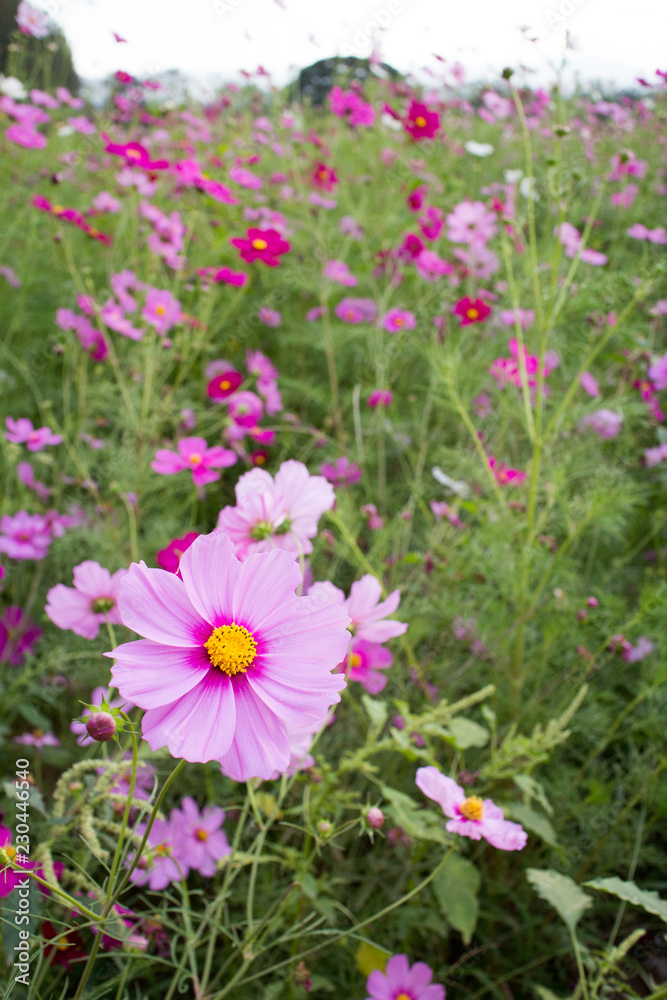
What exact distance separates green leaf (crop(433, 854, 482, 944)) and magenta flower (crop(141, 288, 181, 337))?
101 centimetres

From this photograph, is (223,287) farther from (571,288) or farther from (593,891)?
(593,891)

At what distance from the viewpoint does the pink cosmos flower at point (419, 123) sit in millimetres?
1627

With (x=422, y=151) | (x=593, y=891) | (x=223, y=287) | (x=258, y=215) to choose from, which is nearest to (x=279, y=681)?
(x=593, y=891)

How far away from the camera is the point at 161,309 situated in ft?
4.55

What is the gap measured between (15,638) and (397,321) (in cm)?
118

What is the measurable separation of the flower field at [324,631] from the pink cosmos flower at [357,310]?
0.01 metres

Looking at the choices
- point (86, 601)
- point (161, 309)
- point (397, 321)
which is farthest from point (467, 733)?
point (397, 321)

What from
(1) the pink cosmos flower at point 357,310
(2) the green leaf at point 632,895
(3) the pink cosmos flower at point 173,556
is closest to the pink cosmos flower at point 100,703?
(3) the pink cosmos flower at point 173,556

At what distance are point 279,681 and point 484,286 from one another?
2029 mm

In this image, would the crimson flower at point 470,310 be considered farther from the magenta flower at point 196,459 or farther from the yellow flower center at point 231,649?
the yellow flower center at point 231,649

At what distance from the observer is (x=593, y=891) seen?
40.2 inches

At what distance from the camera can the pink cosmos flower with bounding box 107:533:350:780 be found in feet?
1.20

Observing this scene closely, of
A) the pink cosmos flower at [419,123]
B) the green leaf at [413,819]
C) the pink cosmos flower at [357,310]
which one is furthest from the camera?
the pink cosmos flower at [357,310]

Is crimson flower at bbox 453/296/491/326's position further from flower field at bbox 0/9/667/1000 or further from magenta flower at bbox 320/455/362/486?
magenta flower at bbox 320/455/362/486
